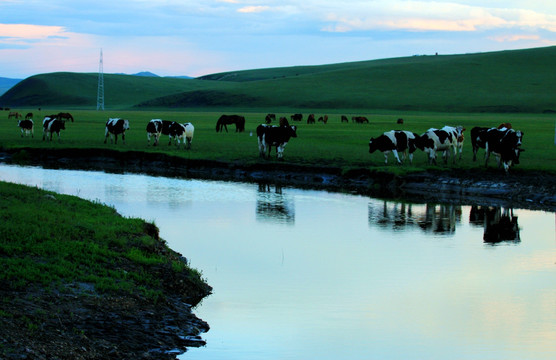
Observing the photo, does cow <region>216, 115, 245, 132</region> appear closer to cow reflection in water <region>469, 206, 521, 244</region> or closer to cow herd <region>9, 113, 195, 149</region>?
cow herd <region>9, 113, 195, 149</region>

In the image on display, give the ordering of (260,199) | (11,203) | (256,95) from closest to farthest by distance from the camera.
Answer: (11,203) → (260,199) → (256,95)

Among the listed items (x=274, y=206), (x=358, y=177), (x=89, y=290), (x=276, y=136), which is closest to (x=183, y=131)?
(x=276, y=136)

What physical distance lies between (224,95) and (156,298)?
4914 inches

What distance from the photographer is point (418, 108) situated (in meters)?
106

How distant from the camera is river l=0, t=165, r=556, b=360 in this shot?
1036 centimetres

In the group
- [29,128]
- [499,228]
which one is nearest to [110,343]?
[499,228]

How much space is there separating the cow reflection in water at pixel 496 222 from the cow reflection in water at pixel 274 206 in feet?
16.6

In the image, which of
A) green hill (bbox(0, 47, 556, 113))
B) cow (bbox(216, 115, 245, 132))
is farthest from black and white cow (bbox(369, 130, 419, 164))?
green hill (bbox(0, 47, 556, 113))

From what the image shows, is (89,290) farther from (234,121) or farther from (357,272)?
(234,121)

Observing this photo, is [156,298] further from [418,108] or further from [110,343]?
[418,108]

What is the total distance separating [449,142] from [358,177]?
4.03 metres

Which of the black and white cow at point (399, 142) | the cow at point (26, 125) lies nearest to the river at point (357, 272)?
the black and white cow at point (399, 142)

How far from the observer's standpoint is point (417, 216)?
2159 cm

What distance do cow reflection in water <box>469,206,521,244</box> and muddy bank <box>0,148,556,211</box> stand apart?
1127 mm
